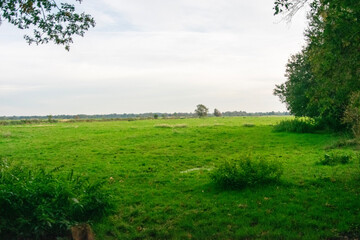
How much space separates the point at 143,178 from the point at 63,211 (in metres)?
7.07

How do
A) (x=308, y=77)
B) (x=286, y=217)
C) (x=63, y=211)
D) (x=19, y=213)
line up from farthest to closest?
(x=308, y=77) → (x=286, y=217) → (x=63, y=211) → (x=19, y=213)

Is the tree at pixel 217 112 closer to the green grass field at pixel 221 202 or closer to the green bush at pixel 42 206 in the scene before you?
the green grass field at pixel 221 202

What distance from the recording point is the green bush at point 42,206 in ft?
21.2

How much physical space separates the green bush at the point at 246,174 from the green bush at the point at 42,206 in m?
4.75

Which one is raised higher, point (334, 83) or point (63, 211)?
point (334, 83)

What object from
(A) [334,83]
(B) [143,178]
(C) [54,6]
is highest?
(C) [54,6]

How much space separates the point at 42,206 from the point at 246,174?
7.50 metres

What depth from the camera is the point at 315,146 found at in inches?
939

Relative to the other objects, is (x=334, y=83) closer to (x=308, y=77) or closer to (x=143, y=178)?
(x=143, y=178)

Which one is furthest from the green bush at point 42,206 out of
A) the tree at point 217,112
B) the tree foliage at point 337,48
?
the tree at point 217,112

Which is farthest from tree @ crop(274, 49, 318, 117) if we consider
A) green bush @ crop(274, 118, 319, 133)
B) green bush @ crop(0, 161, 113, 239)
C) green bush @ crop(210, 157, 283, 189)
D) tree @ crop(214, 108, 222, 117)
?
tree @ crop(214, 108, 222, 117)

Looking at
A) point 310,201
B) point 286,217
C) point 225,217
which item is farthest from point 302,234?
point 310,201

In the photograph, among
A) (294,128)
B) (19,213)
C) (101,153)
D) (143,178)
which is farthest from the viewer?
(294,128)

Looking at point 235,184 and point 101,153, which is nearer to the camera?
point 235,184
